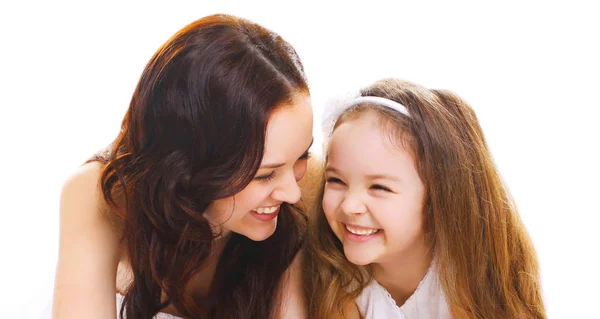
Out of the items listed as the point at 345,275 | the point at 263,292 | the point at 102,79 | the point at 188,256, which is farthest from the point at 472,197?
the point at 102,79

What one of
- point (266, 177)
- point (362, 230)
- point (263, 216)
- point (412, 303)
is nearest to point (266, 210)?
point (263, 216)

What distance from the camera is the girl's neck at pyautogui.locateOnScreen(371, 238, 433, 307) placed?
1.84 m

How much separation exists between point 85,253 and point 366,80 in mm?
932

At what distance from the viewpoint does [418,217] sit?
1.71 metres

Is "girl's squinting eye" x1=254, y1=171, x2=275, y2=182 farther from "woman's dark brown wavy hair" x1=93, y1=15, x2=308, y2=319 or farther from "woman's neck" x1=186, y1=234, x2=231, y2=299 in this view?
"woman's neck" x1=186, y1=234, x2=231, y2=299

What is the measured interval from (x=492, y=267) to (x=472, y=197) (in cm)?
19

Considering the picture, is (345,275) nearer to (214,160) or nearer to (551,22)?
(214,160)

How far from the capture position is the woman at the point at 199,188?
4.90 feet

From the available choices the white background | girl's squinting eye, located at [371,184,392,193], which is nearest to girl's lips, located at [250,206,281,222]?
girl's squinting eye, located at [371,184,392,193]

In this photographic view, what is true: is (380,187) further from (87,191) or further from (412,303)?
(87,191)

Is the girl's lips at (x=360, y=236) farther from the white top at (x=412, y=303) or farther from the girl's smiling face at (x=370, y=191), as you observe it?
the white top at (x=412, y=303)

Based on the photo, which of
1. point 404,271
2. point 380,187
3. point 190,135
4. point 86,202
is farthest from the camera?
point 404,271

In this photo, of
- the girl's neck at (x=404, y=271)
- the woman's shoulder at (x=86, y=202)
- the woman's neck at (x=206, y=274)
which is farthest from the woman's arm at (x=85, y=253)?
the girl's neck at (x=404, y=271)

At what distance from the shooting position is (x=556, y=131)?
2.34m
